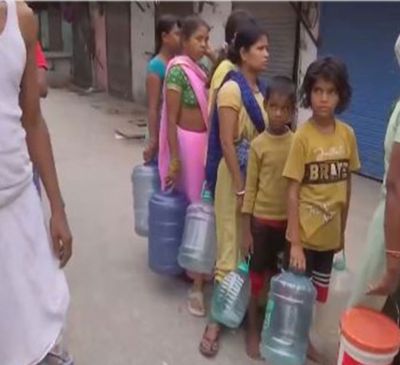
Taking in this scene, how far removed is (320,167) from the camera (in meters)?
2.22

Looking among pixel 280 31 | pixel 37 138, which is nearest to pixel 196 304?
pixel 37 138

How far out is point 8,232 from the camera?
127 centimetres

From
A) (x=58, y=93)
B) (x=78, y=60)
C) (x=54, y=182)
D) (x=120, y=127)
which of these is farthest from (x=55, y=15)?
(x=54, y=182)

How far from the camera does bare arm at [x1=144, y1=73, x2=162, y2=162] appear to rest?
3.35 metres

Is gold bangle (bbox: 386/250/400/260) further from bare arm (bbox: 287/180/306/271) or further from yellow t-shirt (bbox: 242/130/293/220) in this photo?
yellow t-shirt (bbox: 242/130/293/220)

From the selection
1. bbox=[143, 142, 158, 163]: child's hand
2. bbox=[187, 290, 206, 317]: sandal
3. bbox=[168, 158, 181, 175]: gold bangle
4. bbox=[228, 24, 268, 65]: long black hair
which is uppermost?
bbox=[228, 24, 268, 65]: long black hair

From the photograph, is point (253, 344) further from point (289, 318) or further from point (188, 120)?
point (188, 120)

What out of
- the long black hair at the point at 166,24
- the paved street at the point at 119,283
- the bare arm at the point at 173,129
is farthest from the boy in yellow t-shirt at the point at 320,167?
the long black hair at the point at 166,24

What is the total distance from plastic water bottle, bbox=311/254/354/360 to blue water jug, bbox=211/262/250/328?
36 cm

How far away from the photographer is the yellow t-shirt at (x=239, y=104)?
2.45m

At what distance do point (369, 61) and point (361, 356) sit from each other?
4.49 m

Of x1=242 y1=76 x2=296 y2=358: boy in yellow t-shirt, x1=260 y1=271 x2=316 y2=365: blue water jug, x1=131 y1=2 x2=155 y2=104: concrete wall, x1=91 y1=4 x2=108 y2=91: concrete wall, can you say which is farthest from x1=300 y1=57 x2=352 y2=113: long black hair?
x1=91 y1=4 x2=108 y2=91: concrete wall

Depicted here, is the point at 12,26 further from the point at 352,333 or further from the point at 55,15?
the point at 55,15

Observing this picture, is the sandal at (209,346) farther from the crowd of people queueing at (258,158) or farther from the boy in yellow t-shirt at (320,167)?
the boy in yellow t-shirt at (320,167)
